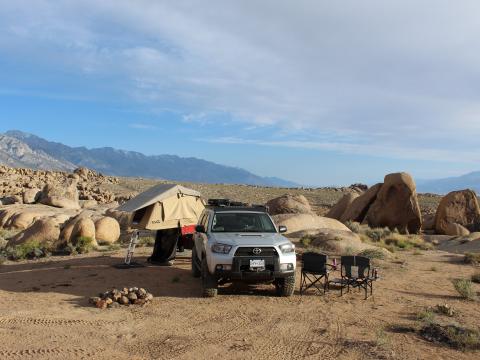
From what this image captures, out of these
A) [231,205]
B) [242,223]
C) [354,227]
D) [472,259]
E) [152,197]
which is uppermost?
[152,197]

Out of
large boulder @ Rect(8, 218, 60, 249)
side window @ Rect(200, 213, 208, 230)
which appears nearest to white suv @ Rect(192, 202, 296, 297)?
side window @ Rect(200, 213, 208, 230)

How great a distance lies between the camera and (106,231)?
21.9 m

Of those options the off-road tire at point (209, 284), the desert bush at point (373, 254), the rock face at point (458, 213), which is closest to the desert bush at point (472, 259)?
the desert bush at point (373, 254)

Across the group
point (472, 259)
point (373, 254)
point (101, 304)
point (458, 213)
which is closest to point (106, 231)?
point (373, 254)

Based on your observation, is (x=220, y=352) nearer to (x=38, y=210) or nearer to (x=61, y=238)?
(x=61, y=238)

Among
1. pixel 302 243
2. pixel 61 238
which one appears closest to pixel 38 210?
pixel 61 238

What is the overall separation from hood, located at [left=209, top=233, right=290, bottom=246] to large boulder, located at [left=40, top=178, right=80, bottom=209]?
1058 inches

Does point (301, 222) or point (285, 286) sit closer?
point (285, 286)

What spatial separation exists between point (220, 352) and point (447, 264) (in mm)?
12616

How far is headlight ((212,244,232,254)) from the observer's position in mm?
10727

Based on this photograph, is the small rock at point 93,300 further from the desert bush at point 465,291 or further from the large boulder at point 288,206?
the large boulder at point 288,206

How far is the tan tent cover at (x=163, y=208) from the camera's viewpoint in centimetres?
1404

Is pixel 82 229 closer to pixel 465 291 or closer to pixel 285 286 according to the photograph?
pixel 285 286

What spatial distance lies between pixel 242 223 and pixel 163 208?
3046 millimetres
